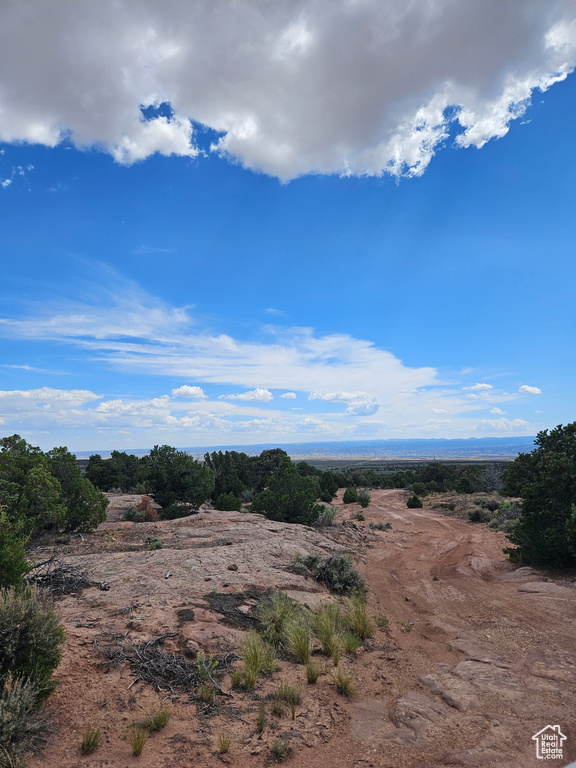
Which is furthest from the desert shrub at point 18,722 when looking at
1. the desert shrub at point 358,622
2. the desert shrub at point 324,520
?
the desert shrub at point 324,520

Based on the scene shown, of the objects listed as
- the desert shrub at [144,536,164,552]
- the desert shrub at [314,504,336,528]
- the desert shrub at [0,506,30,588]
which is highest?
the desert shrub at [0,506,30,588]

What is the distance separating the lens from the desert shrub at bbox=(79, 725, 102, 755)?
4.35m

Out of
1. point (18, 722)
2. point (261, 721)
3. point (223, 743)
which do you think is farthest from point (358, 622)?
point (18, 722)

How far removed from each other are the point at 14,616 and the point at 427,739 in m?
5.40

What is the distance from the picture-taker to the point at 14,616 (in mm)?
4805

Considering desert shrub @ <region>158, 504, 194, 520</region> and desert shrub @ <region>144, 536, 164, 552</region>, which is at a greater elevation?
desert shrub @ <region>144, 536, 164, 552</region>

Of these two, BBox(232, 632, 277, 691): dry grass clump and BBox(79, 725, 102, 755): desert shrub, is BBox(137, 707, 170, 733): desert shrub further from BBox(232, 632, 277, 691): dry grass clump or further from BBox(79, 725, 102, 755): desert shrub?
BBox(232, 632, 277, 691): dry grass clump

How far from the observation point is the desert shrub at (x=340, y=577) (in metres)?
11.4

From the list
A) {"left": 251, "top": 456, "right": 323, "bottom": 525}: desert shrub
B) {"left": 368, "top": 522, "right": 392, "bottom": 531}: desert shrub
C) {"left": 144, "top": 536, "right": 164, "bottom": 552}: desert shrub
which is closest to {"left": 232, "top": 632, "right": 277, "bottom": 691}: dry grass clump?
{"left": 144, "top": 536, "right": 164, "bottom": 552}: desert shrub

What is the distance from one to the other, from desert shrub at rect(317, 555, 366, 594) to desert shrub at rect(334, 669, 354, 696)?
4897 mm

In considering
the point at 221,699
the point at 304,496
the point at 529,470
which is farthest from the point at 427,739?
the point at 304,496

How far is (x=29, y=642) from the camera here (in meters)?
4.85

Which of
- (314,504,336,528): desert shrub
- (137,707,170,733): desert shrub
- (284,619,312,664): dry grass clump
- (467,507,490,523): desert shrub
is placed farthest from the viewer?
(467,507,490,523): desert shrub

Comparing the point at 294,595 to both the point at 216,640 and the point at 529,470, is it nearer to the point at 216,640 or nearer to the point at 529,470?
the point at 216,640
